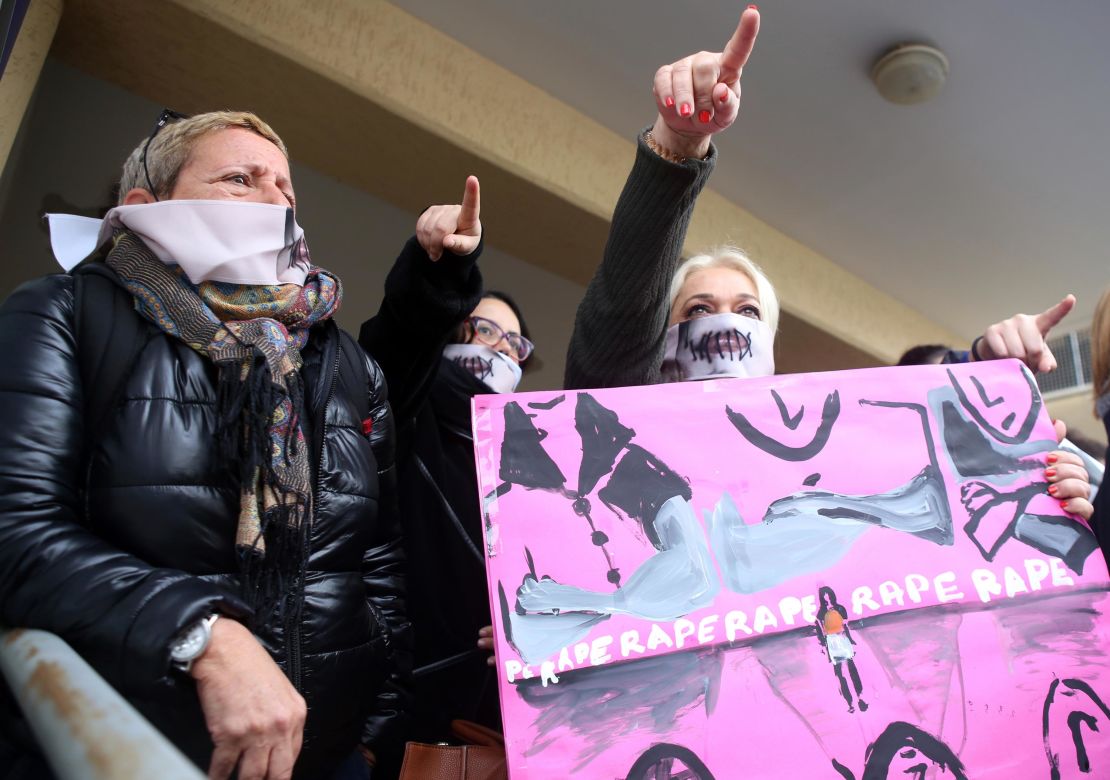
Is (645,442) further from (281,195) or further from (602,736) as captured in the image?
(281,195)

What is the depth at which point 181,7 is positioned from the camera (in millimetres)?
2301

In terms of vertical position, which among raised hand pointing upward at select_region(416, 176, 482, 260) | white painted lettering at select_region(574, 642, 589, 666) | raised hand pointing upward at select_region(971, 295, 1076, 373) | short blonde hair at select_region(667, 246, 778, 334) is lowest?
white painted lettering at select_region(574, 642, 589, 666)

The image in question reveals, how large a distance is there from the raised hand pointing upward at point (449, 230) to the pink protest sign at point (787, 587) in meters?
0.34

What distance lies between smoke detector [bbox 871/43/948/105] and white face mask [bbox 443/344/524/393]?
2101 mm

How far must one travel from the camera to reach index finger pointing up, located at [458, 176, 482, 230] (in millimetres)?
1335

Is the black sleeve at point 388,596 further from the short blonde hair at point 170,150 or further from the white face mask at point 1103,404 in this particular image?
the white face mask at point 1103,404

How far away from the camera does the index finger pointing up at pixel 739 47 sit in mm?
1122

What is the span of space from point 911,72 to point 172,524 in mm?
3043

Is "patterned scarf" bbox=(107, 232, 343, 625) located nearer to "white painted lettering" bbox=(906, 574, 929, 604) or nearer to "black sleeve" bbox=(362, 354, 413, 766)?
"black sleeve" bbox=(362, 354, 413, 766)

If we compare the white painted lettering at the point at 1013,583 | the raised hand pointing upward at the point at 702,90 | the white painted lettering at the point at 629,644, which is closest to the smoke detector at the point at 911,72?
the raised hand pointing upward at the point at 702,90

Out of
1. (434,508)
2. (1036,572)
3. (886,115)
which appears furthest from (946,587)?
(886,115)

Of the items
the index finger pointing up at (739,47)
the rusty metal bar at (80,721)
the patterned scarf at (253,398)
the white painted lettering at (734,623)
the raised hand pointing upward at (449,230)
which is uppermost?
the index finger pointing up at (739,47)

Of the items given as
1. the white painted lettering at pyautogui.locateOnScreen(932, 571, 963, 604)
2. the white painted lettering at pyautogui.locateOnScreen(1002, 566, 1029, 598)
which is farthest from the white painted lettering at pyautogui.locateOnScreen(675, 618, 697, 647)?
the white painted lettering at pyautogui.locateOnScreen(1002, 566, 1029, 598)

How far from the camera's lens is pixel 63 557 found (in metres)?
0.81
